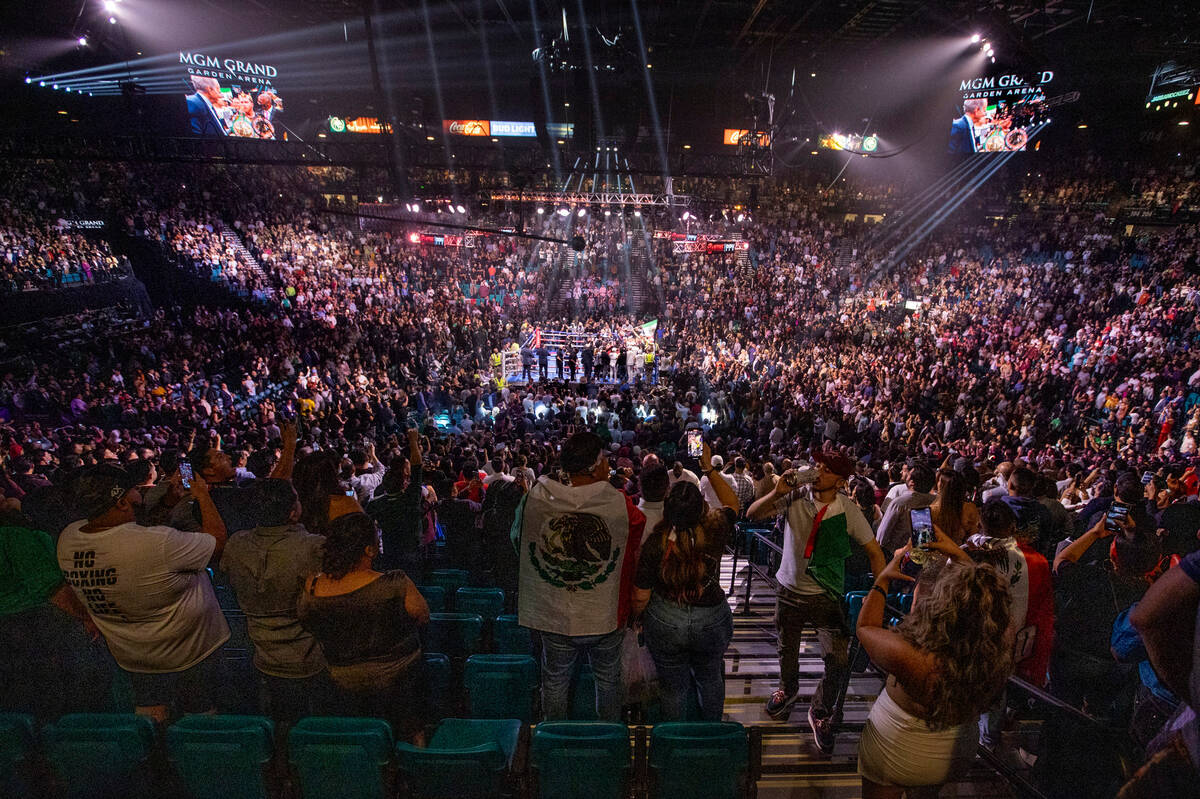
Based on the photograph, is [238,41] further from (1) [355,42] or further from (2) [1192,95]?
(2) [1192,95]

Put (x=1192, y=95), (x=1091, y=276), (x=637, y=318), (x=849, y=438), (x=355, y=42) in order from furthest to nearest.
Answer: (x=637, y=318), (x=355, y=42), (x=1192, y=95), (x=1091, y=276), (x=849, y=438)

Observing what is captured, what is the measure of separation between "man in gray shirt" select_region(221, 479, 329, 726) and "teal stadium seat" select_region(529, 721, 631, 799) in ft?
3.48

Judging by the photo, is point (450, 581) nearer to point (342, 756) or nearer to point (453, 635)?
point (453, 635)

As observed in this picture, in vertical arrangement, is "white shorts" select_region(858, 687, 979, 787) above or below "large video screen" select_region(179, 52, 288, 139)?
below

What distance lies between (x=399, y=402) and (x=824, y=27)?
1636 cm

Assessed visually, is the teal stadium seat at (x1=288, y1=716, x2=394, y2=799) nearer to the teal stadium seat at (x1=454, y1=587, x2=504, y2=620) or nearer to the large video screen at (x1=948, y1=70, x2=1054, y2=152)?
the teal stadium seat at (x1=454, y1=587, x2=504, y2=620)

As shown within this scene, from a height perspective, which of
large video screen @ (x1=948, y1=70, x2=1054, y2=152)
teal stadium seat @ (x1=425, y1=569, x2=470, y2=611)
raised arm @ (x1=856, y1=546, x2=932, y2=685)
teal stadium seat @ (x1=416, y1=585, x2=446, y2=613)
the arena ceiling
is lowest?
teal stadium seat @ (x1=425, y1=569, x2=470, y2=611)

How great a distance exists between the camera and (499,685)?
9.31 ft

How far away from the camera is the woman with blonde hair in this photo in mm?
1699

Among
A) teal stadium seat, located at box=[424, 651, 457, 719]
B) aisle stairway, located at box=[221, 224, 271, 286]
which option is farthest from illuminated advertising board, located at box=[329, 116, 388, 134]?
teal stadium seat, located at box=[424, 651, 457, 719]

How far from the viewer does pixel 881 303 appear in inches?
827

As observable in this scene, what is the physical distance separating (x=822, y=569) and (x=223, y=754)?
107 inches

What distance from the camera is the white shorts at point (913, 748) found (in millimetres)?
1852

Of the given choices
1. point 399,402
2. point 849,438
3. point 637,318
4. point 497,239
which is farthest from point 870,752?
point 497,239
